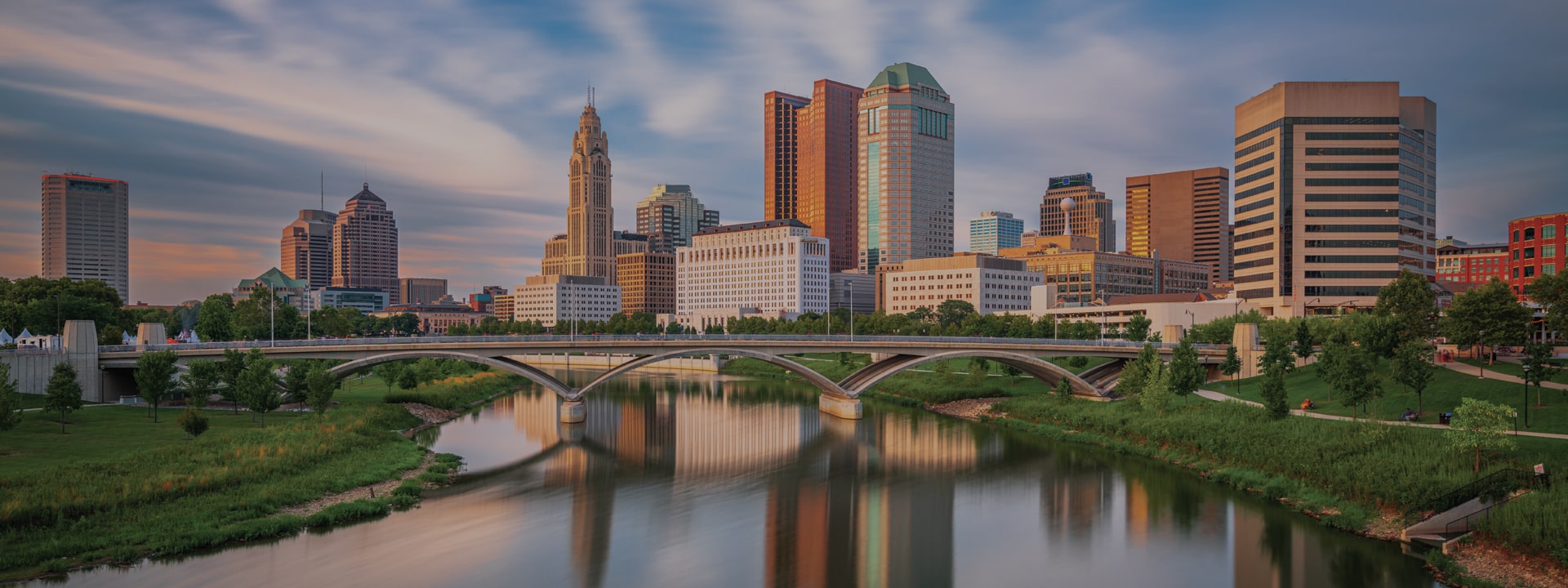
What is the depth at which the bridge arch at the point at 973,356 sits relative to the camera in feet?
244

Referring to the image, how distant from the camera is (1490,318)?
58.4 meters

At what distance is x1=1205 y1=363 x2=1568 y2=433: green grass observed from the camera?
143 ft

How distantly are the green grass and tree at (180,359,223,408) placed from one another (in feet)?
206

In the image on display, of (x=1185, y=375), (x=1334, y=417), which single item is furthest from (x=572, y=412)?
(x=1334, y=417)

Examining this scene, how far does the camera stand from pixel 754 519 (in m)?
40.6

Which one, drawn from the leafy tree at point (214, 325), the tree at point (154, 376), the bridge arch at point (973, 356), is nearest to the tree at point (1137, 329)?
the bridge arch at point (973, 356)

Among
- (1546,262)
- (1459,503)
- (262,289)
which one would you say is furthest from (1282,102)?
(262,289)

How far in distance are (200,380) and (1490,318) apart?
7903 cm

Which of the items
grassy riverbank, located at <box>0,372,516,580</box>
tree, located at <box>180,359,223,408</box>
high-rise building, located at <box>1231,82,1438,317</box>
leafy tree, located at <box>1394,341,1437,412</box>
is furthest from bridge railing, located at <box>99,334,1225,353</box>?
high-rise building, located at <box>1231,82,1438,317</box>

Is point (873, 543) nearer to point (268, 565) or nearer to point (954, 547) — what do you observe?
point (954, 547)

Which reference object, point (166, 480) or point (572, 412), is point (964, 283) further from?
point (166, 480)

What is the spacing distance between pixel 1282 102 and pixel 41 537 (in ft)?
386

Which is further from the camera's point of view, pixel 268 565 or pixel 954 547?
pixel 954 547

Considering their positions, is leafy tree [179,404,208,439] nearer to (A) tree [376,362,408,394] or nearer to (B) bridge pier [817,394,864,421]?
(A) tree [376,362,408,394]
